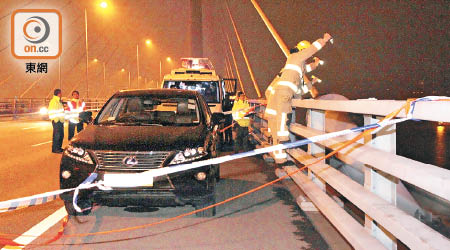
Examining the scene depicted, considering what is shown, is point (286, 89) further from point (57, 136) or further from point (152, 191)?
point (57, 136)

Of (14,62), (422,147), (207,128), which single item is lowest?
(422,147)

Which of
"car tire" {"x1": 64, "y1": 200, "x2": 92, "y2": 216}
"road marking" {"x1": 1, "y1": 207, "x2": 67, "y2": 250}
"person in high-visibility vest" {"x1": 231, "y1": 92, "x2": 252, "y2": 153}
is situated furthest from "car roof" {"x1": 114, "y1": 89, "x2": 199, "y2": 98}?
"person in high-visibility vest" {"x1": 231, "y1": 92, "x2": 252, "y2": 153}

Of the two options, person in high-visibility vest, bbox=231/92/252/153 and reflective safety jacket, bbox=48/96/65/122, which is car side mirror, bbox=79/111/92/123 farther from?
reflective safety jacket, bbox=48/96/65/122

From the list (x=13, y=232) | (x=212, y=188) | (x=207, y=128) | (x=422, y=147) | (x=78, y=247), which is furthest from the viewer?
(x=422, y=147)

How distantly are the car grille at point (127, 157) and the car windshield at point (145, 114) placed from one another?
1.29m

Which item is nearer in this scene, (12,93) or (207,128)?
(207,128)

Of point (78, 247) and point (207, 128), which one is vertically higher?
point (207, 128)

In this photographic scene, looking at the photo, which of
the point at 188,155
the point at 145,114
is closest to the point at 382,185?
the point at 188,155

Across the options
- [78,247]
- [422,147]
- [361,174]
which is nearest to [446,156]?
[422,147]

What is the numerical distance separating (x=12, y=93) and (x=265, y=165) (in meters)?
56.6

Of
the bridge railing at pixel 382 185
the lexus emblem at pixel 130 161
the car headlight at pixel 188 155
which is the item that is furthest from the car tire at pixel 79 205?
the bridge railing at pixel 382 185

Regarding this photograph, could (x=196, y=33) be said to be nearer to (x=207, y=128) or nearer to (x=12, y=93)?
(x=12, y=93)

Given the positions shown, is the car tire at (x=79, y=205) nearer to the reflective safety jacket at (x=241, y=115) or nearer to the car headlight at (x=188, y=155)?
the car headlight at (x=188, y=155)

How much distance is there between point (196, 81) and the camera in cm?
1559
